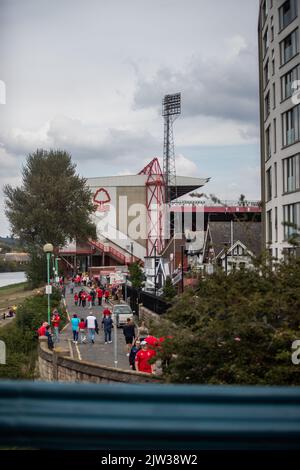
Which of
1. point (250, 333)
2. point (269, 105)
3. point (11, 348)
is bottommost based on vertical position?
point (11, 348)

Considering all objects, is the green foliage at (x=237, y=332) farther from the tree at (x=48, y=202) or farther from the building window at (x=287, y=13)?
the tree at (x=48, y=202)

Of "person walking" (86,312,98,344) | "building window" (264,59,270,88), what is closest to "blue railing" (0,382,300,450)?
"person walking" (86,312,98,344)

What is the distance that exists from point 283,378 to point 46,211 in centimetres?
5328

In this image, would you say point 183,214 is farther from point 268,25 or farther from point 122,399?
point 122,399

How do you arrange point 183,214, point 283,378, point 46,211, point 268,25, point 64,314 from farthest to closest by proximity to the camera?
point 183,214 → point 46,211 → point 64,314 → point 268,25 → point 283,378

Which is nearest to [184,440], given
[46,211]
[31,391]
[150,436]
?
[150,436]

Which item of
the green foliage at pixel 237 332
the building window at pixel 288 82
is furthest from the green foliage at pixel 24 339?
the building window at pixel 288 82

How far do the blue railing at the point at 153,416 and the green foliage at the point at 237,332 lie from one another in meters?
6.34

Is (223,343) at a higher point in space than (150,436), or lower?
→ lower

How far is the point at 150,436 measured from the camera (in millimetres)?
2277

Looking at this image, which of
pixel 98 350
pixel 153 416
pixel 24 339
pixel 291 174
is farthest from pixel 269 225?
pixel 153 416

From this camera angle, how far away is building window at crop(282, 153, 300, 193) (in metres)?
26.4

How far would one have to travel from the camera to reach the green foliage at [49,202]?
198 ft

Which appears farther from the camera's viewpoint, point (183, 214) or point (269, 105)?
point (183, 214)
